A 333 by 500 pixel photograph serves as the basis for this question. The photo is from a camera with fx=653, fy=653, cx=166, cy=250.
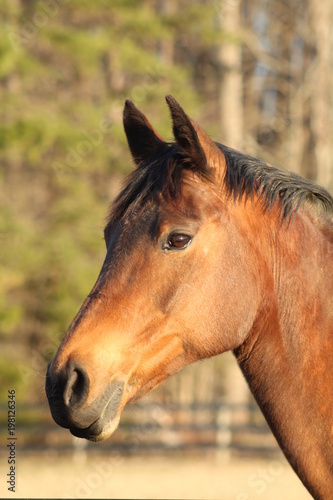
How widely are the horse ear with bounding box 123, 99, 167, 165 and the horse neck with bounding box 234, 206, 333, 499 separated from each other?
72cm

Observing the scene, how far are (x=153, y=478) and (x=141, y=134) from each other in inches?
388

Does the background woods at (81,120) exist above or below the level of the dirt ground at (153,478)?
above

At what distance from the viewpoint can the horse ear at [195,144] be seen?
2.64 m

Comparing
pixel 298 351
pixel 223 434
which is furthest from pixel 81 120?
pixel 298 351

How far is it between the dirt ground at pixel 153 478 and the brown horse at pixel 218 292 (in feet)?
24.2

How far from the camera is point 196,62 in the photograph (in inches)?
965

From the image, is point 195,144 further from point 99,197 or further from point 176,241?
point 99,197

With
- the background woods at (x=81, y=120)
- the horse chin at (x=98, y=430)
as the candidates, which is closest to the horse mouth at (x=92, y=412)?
the horse chin at (x=98, y=430)

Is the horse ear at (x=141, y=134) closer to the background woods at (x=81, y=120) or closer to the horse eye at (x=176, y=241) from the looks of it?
the horse eye at (x=176, y=241)

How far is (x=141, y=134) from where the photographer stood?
3.11 m

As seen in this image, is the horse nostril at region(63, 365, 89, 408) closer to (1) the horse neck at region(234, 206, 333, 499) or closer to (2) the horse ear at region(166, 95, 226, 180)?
(1) the horse neck at region(234, 206, 333, 499)

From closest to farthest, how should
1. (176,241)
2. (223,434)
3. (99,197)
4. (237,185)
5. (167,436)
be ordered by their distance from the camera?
(176,241), (237,185), (223,434), (99,197), (167,436)

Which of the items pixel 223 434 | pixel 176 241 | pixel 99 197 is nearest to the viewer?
pixel 176 241

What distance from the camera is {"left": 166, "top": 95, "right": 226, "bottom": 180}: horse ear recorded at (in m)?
2.64
